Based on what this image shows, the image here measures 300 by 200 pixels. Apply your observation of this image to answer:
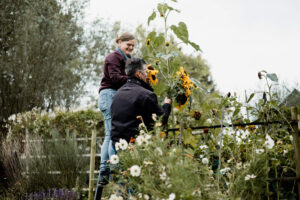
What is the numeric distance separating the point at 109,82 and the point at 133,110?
0.82 m

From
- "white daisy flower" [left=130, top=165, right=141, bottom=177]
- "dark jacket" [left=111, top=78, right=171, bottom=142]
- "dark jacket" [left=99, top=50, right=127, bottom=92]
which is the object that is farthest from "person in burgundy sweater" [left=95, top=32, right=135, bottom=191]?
"white daisy flower" [left=130, top=165, right=141, bottom=177]

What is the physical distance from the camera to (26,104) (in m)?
8.37

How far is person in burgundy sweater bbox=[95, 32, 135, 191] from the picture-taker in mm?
2877

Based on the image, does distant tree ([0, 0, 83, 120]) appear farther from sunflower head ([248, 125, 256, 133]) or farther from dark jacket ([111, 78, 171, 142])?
sunflower head ([248, 125, 256, 133])

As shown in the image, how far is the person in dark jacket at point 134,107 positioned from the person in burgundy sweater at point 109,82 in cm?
44

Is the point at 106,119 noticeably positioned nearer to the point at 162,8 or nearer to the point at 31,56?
the point at 162,8

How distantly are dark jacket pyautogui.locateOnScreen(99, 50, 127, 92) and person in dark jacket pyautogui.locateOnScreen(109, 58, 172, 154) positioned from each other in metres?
0.43

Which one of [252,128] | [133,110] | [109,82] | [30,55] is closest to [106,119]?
[109,82]

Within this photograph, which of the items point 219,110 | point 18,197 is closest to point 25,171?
point 18,197

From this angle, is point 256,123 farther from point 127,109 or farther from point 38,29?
point 38,29

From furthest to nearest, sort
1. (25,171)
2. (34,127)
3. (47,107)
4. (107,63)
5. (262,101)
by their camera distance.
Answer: (47,107), (34,127), (25,171), (107,63), (262,101)

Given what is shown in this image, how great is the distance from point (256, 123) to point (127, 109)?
1.00m

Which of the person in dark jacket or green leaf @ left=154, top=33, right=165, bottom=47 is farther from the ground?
green leaf @ left=154, top=33, right=165, bottom=47

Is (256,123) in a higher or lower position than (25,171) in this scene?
higher
